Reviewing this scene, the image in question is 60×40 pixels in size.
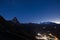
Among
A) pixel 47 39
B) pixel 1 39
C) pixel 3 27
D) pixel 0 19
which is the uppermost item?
pixel 47 39

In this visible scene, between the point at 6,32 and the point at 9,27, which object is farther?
the point at 9,27

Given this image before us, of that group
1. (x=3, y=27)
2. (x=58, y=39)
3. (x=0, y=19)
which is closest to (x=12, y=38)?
(x=3, y=27)

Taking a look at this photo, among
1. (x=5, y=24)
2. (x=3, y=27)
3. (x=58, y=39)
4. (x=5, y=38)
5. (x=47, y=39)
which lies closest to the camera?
(x=5, y=38)

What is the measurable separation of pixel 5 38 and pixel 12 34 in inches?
30.9

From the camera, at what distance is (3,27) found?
14156 millimetres

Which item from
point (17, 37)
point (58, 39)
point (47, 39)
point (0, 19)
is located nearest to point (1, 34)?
point (17, 37)

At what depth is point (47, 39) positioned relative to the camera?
3934 cm

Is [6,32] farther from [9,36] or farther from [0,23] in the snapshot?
[0,23]

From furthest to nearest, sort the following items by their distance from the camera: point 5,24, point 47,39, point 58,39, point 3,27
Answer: point 58,39
point 47,39
point 5,24
point 3,27

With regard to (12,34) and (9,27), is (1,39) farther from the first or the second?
(9,27)

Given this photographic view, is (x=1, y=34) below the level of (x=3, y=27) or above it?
below

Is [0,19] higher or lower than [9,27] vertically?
higher

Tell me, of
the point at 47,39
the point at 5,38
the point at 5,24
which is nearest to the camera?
the point at 5,38

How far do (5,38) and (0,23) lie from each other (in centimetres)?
244
